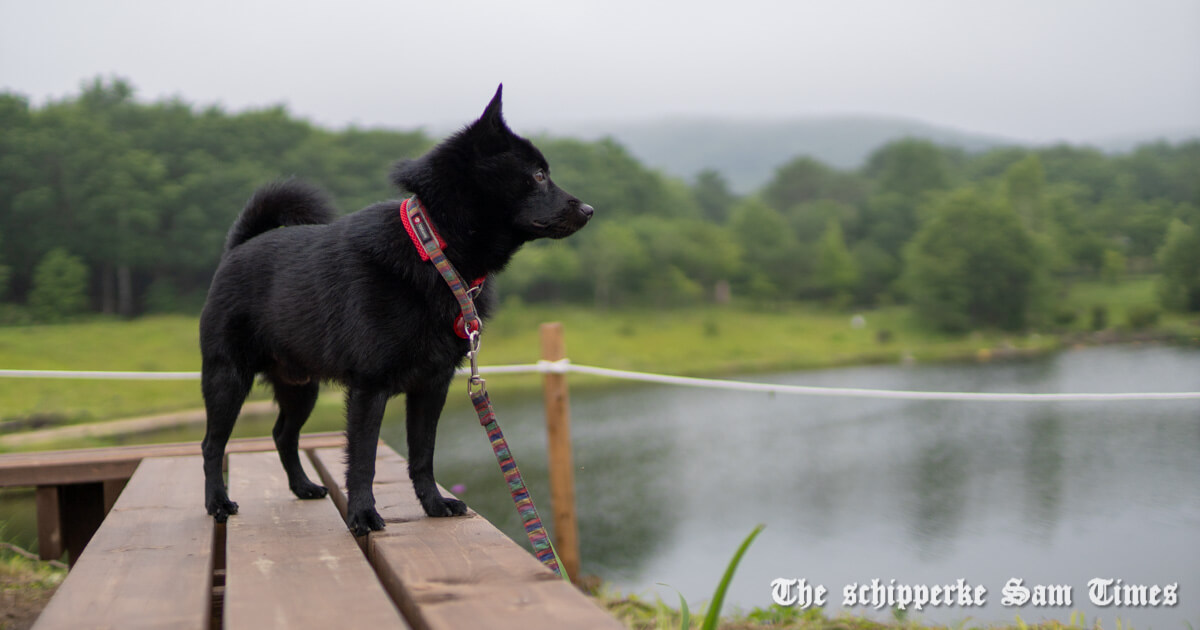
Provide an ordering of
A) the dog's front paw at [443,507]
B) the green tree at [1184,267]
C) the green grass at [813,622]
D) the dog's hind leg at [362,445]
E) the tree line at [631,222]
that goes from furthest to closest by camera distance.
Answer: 1. the tree line at [631,222]
2. the green tree at [1184,267]
3. the green grass at [813,622]
4. the dog's front paw at [443,507]
5. the dog's hind leg at [362,445]

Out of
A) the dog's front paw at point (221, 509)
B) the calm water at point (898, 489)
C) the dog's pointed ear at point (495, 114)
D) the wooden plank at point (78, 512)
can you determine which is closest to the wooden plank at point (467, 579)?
the dog's front paw at point (221, 509)

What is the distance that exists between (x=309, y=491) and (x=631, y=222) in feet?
132

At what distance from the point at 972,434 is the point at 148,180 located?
25.1m

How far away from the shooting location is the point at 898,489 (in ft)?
32.7

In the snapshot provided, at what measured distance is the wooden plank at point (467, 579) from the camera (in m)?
1.17

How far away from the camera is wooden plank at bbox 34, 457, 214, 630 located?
131 centimetres

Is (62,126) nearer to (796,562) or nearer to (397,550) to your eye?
(796,562)

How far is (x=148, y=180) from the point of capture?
25.3 meters

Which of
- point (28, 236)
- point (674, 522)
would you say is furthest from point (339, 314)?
point (28, 236)

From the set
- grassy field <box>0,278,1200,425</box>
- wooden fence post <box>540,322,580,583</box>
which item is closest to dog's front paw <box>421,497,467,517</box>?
wooden fence post <box>540,322,580,583</box>

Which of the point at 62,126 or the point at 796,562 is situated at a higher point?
the point at 62,126

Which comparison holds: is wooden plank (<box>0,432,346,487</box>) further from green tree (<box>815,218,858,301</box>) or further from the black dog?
green tree (<box>815,218,858,301</box>)

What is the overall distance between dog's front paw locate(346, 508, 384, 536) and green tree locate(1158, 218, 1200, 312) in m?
9.88

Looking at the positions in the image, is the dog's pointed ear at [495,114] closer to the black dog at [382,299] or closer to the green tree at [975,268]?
the black dog at [382,299]
